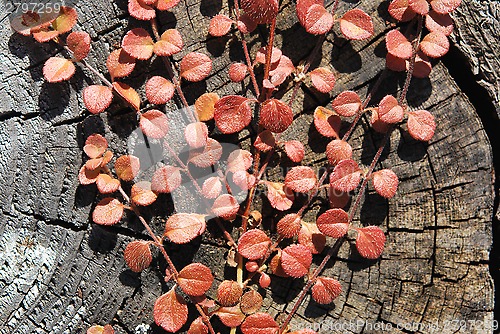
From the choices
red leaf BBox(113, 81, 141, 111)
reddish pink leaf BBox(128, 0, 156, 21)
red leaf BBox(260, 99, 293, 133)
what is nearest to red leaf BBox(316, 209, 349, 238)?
red leaf BBox(260, 99, 293, 133)

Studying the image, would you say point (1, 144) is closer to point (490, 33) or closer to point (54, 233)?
point (54, 233)

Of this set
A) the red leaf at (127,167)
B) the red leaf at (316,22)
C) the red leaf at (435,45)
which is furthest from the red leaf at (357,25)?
the red leaf at (127,167)

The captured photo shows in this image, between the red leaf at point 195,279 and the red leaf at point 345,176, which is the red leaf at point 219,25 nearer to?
the red leaf at point 345,176

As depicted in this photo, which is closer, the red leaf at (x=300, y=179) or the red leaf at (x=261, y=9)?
the red leaf at (x=261, y=9)

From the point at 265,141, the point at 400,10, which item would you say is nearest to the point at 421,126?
the point at 400,10

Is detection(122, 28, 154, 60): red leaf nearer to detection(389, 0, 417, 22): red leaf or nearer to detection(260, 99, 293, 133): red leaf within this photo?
detection(260, 99, 293, 133): red leaf

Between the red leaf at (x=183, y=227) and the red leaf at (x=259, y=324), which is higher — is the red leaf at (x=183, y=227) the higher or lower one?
the higher one
